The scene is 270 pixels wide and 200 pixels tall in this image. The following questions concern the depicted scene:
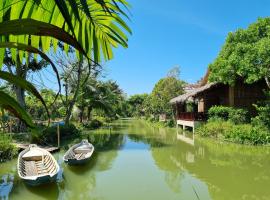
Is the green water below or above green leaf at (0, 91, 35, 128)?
below

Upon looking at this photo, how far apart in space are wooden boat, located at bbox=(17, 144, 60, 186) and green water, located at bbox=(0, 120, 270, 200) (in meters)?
0.34

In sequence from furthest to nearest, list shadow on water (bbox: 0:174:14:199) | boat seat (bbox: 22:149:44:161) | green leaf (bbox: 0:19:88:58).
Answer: boat seat (bbox: 22:149:44:161), shadow on water (bbox: 0:174:14:199), green leaf (bbox: 0:19:88:58)

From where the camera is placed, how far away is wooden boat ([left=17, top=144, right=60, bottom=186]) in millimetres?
7578

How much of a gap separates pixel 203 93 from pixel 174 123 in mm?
10061

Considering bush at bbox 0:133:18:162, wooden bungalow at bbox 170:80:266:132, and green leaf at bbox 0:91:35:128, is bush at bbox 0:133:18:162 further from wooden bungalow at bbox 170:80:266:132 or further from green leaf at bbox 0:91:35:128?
wooden bungalow at bbox 170:80:266:132

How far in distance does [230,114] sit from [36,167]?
12.7 metres

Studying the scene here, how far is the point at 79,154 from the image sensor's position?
38.3 ft

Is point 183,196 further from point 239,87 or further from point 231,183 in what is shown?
point 239,87

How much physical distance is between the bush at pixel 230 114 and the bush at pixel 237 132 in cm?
44

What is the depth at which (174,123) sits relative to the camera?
31812mm

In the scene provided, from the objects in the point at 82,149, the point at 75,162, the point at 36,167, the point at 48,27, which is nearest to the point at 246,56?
the point at 82,149

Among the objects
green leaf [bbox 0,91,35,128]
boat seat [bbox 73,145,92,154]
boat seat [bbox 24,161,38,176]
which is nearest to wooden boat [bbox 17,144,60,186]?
boat seat [bbox 24,161,38,176]

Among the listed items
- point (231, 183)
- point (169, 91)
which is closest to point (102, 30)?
point (231, 183)

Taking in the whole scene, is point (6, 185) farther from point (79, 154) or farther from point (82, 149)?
point (82, 149)
